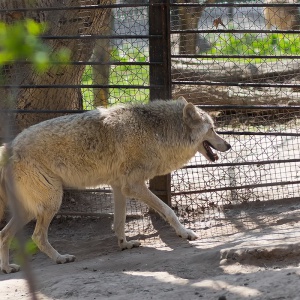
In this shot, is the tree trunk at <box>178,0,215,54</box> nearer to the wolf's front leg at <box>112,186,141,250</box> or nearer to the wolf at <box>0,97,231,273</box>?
the wolf at <box>0,97,231,273</box>

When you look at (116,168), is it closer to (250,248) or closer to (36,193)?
(36,193)

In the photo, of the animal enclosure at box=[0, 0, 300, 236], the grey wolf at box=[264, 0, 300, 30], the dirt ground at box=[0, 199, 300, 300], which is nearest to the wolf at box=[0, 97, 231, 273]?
the dirt ground at box=[0, 199, 300, 300]

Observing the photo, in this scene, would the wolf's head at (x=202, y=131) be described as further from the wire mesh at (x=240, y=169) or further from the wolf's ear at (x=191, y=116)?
the wire mesh at (x=240, y=169)

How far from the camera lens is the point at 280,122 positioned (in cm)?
1015

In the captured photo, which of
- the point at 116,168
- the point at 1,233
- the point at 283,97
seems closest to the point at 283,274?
the point at 116,168

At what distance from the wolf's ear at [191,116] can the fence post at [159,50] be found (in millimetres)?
566

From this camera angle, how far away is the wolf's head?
6.83m

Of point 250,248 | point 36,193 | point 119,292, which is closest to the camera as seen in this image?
point 119,292

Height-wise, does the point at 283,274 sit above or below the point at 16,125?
below

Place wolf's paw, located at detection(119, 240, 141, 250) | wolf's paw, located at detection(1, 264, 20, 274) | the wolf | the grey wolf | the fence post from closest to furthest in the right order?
wolf's paw, located at detection(1, 264, 20, 274) → the wolf → wolf's paw, located at detection(119, 240, 141, 250) → the fence post → the grey wolf

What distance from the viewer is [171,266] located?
5.68m

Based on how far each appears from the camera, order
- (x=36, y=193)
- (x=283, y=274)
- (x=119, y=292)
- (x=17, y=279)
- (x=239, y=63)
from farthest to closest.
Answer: (x=239, y=63)
(x=36, y=193)
(x=17, y=279)
(x=119, y=292)
(x=283, y=274)

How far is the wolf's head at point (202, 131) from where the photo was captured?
6.83 m

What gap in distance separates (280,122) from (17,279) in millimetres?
5791
